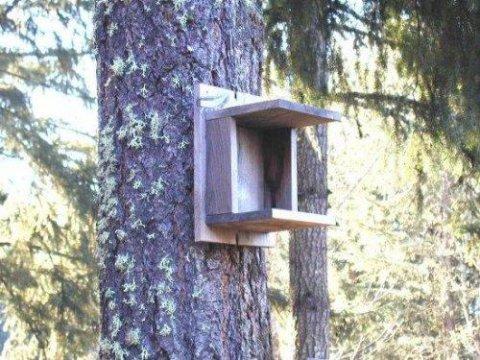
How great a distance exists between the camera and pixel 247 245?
245 cm

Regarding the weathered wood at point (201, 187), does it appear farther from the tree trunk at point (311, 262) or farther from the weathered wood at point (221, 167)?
the tree trunk at point (311, 262)

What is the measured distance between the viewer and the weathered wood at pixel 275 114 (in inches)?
91.5

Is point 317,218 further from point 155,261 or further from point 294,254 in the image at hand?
point 294,254

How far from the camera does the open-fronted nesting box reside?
233 cm

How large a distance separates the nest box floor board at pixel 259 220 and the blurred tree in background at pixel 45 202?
6359mm

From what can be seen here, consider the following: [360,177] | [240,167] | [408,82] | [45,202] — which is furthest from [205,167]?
[360,177]

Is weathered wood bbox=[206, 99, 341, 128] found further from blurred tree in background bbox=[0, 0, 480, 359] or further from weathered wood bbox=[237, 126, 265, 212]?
blurred tree in background bbox=[0, 0, 480, 359]

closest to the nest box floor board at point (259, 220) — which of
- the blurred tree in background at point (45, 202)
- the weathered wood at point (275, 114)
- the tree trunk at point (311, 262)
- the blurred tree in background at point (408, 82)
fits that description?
the weathered wood at point (275, 114)

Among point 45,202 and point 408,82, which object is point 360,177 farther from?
point 408,82

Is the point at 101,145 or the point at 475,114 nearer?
the point at 101,145

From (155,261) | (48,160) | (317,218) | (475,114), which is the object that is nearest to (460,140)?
(475,114)

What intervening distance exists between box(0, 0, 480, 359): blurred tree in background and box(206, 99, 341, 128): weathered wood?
2093mm

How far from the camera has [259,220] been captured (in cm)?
230

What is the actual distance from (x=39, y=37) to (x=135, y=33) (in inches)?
256
